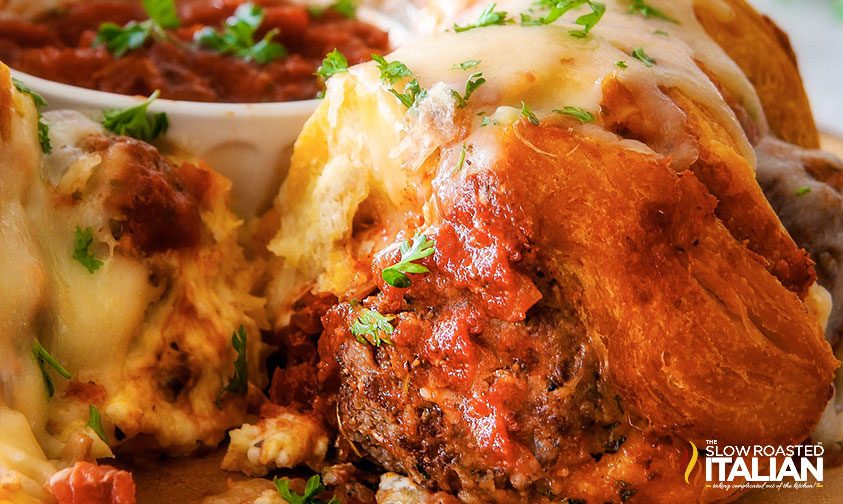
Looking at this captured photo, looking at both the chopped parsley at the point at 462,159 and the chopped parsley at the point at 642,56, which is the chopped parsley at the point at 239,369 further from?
the chopped parsley at the point at 642,56

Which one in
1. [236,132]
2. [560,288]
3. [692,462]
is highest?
[560,288]

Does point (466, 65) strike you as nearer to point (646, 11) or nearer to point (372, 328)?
point (372, 328)

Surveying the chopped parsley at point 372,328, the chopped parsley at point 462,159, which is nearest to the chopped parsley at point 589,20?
the chopped parsley at point 462,159

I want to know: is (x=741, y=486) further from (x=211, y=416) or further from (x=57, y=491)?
(x=57, y=491)

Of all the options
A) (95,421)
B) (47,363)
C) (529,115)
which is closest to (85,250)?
(47,363)

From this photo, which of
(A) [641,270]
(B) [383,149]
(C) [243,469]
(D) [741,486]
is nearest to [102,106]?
(B) [383,149]

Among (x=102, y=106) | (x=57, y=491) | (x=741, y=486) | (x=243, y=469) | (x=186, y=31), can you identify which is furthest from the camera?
(x=186, y=31)
